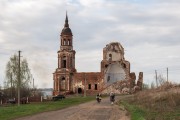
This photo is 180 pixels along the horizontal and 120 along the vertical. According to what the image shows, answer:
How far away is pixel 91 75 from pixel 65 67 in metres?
5.67

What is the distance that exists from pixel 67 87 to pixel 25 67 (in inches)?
405

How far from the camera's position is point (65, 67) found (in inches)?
3364

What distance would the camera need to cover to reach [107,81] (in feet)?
279

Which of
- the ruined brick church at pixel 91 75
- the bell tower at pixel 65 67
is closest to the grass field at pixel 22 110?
the ruined brick church at pixel 91 75

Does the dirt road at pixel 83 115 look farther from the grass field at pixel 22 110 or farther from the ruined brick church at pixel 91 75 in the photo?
the ruined brick church at pixel 91 75

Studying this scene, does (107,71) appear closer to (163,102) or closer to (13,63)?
(13,63)

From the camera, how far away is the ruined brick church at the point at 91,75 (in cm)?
8344

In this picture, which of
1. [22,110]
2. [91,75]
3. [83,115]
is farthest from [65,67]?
[83,115]

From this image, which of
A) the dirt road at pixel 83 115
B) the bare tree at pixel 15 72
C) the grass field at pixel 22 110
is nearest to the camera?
the dirt road at pixel 83 115

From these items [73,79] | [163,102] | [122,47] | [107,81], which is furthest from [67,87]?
[163,102]

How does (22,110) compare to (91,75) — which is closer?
(22,110)

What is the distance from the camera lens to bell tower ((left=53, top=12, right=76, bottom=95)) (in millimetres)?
84625

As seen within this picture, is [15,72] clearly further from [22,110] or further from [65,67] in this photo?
[22,110]

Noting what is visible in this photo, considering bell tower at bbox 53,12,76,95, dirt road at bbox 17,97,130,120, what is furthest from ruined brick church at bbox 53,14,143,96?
dirt road at bbox 17,97,130,120
